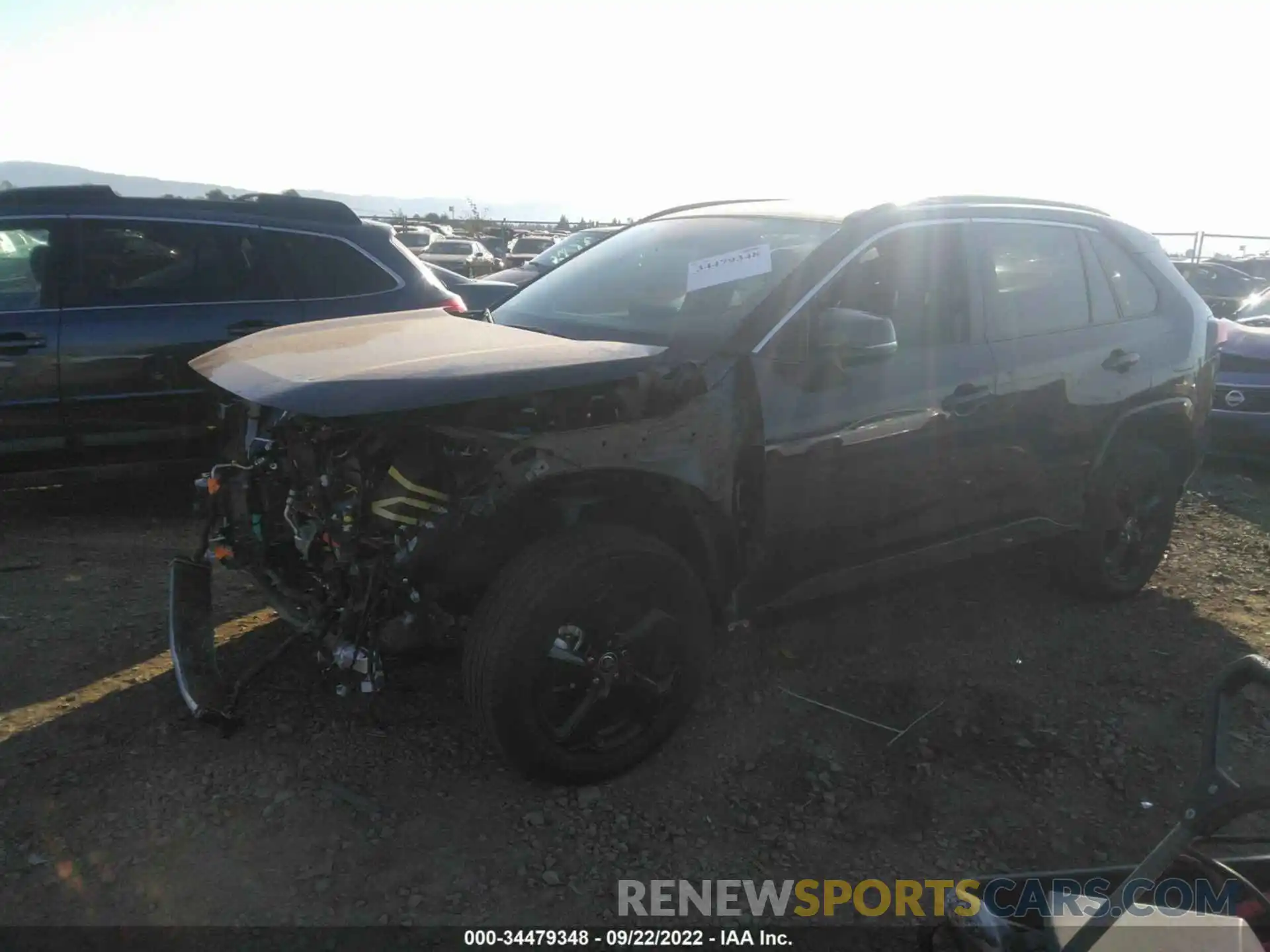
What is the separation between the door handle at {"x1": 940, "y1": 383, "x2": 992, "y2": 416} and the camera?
3.57m

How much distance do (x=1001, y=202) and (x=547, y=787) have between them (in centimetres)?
304

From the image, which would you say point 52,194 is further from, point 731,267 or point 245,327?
point 731,267

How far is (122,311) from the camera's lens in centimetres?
490

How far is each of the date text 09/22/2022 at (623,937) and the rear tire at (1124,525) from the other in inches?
107

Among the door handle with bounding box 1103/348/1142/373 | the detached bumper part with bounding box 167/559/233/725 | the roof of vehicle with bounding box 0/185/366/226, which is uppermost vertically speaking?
the roof of vehicle with bounding box 0/185/366/226

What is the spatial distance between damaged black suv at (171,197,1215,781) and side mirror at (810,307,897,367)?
0.01 metres

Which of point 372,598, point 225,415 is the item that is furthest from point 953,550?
point 225,415

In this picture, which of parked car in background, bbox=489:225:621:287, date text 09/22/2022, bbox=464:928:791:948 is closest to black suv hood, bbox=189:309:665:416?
date text 09/22/2022, bbox=464:928:791:948

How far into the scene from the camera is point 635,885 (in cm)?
264

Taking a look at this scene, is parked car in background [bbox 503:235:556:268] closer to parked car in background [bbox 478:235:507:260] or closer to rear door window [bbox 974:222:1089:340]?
parked car in background [bbox 478:235:507:260]

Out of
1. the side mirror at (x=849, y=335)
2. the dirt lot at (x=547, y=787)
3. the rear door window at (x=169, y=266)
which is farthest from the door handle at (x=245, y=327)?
the side mirror at (x=849, y=335)

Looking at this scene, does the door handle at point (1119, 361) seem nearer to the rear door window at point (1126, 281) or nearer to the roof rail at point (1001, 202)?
the rear door window at point (1126, 281)

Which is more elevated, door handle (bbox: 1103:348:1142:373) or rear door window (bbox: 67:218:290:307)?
rear door window (bbox: 67:218:290:307)

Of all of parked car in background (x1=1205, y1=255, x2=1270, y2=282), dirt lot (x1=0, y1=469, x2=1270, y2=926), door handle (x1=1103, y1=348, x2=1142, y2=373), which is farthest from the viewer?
parked car in background (x1=1205, y1=255, x2=1270, y2=282)
